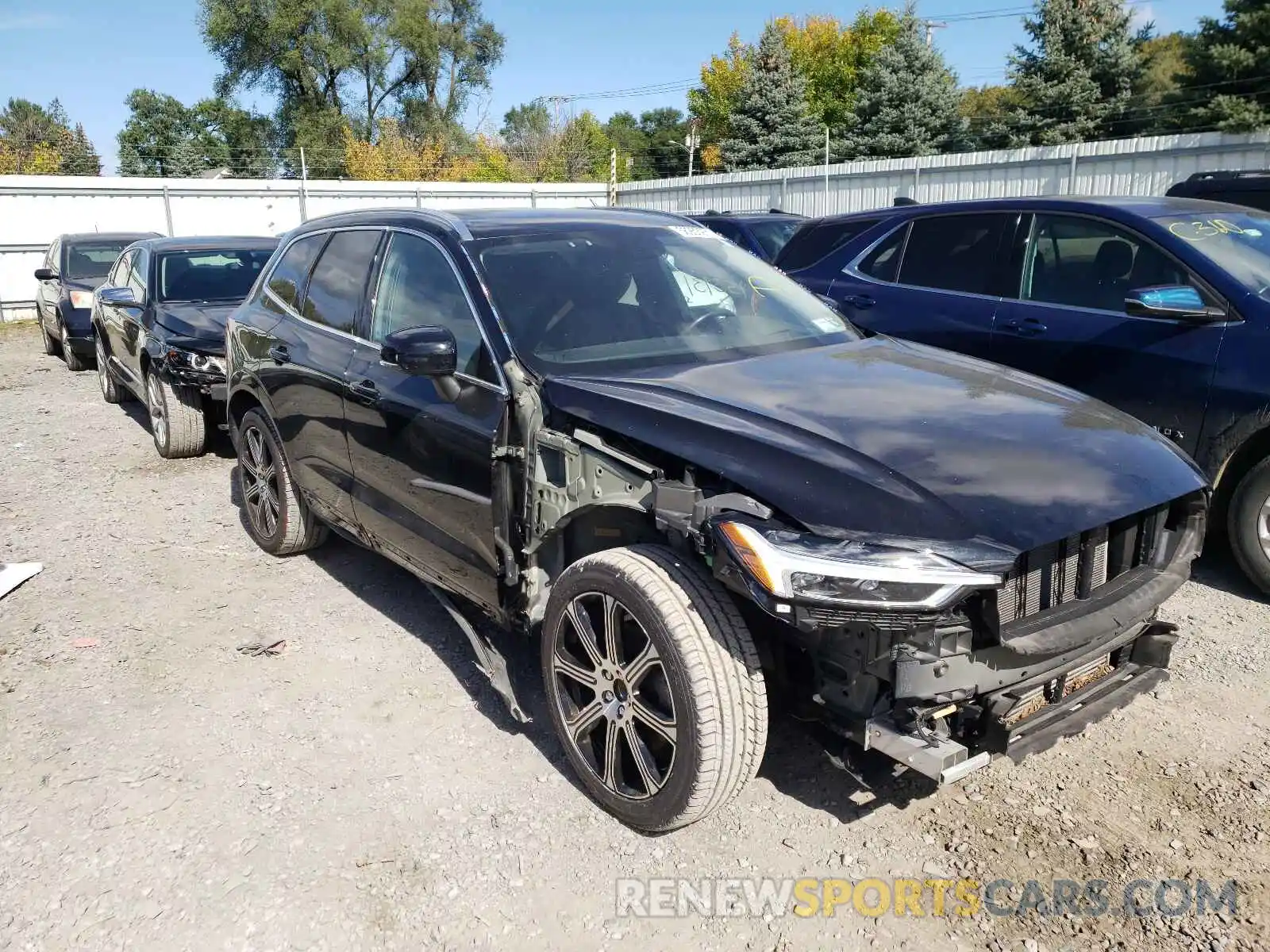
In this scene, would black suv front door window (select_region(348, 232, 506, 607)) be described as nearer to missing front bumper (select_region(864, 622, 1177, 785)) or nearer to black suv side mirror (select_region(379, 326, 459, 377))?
black suv side mirror (select_region(379, 326, 459, 377))

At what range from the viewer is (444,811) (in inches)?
123

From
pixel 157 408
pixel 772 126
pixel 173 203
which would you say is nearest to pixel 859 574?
pixel 157 408

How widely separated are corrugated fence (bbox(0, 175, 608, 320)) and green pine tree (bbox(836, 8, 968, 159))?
9945mm

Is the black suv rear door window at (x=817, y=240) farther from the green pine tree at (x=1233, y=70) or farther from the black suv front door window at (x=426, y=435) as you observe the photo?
the green pine tree at (x=1233, y=70)

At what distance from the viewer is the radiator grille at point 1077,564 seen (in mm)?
2574

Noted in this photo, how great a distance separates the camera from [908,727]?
2.51 meters

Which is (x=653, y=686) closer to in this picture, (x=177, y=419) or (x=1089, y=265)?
(x=1089, y=265)

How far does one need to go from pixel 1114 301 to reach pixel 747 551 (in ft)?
12.1

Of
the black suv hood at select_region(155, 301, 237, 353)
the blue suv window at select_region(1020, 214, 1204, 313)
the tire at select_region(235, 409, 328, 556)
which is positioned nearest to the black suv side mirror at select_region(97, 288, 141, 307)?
the black suv hood at select_region(155, 301, 237, 353)

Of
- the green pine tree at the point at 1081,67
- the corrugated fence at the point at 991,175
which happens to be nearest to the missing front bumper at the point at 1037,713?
the corrugated fence at the point at 991,175

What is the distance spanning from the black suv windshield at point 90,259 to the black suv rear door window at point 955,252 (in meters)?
11.4

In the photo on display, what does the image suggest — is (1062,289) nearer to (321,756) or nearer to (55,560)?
(321,756)

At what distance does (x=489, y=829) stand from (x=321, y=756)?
31.0 inches

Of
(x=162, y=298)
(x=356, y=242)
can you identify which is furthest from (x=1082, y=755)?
(x=162, y=298)
